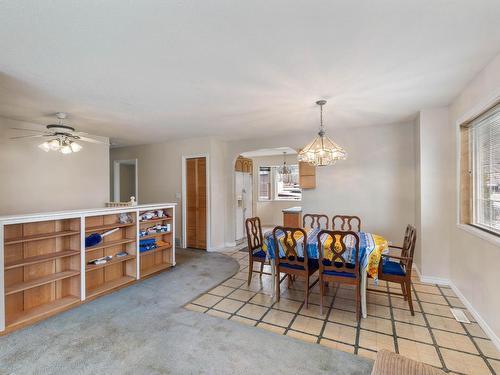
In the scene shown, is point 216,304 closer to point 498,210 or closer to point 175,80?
point 175,80

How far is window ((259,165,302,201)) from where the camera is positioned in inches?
339

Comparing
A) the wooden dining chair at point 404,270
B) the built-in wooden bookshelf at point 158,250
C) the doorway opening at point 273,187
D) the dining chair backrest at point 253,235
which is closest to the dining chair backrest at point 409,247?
the wooden dining chair at point 404,270

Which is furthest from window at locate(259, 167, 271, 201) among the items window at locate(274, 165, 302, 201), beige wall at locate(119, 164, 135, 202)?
beige wall at locate(119, 164, 135, 202)

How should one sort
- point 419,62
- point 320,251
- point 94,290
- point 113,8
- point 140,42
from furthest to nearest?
point 94,290
point 320,251
point 419,62
point 140,42
point 113,8

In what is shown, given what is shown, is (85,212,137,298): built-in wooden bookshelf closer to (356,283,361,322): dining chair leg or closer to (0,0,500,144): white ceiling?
(0,0,500,144): white ceiling

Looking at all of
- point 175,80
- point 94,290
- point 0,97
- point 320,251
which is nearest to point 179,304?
point 94,290

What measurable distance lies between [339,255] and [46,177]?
4768mm

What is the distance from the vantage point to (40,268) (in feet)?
A: 9.48

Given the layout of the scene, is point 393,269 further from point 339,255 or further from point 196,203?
point 196,203

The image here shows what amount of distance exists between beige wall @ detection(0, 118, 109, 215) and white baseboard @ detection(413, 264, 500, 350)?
5.86 metres

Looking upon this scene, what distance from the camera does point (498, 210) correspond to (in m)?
2.44

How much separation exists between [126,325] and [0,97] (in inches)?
117

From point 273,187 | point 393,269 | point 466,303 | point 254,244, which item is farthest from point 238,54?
point 273,187

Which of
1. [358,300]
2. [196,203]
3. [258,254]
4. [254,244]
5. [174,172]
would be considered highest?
[174,172]
